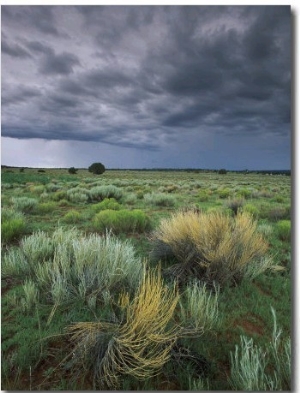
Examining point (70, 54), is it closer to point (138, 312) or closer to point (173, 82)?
point (173, 82)

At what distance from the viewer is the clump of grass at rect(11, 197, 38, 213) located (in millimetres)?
4172

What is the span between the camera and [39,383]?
2031 mm

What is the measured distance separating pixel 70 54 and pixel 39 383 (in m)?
2.51

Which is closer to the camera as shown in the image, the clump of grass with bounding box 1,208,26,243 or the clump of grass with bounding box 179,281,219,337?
the clump of grass with bounding box 179,281,219,337

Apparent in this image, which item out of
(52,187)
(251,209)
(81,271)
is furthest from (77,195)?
(81,271)

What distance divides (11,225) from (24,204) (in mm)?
881

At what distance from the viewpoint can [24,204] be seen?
4.57 m

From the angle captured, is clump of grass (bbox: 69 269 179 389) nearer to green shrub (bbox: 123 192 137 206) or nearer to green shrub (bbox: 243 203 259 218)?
green shrub (bbox: 243 203 259 218)

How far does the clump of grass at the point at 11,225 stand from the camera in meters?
3.60

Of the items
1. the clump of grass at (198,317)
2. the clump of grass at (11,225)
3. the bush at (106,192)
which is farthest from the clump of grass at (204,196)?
the clump of grass at (198,317)

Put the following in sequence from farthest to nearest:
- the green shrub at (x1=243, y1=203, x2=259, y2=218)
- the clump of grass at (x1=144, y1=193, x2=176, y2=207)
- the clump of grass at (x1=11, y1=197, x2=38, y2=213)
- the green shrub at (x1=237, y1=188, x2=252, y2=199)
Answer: the green shrub at (x1=237, y1=188, x2=252, y2=199), the clump of grass at (x1=144, y1=193, x2=176, y2=207), the green shrub at (x1=243, y1=203, x2=259, y2=218), the clump of grass at (x1=11, y1=197, x2=38, y2=213)

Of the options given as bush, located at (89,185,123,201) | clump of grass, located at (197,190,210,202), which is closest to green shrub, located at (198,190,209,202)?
clump of grass, located at (197,190,210,202)

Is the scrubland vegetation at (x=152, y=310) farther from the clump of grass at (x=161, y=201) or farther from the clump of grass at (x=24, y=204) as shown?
the clump of grass at (x=161, y=201)

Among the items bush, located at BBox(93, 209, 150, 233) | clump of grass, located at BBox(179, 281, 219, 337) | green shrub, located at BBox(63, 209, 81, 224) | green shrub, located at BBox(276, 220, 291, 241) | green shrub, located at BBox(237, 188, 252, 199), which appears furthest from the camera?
green shrub, located at BBox(237, 188, 252, 199)
